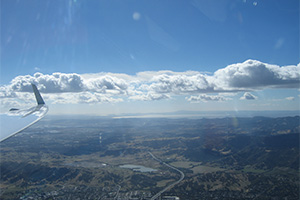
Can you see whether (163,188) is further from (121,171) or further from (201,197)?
(121,171)

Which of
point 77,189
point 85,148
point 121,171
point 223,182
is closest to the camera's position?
point 77,189

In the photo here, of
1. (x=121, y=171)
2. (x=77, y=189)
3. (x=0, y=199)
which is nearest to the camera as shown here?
(x=0, y=199)

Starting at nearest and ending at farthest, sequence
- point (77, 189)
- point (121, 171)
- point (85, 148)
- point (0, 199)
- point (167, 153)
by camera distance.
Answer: point (0, 199) → point (77, 189) → point (121, 171) → point (167, 153) → point (85, 148)

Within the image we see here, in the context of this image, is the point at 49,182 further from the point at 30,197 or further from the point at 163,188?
the point at 163,188

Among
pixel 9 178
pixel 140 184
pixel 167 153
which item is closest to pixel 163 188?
pixel 140 184

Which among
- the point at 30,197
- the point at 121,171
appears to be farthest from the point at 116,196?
the point at 121,171

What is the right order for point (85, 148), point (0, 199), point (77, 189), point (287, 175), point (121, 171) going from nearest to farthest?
point (0, 199) → point (77, 189) → point (287, 175) → point (121, 171) → point (85, 148)

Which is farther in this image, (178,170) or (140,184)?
(178,170)

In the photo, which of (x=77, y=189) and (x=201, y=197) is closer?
(x=201, y=197)
